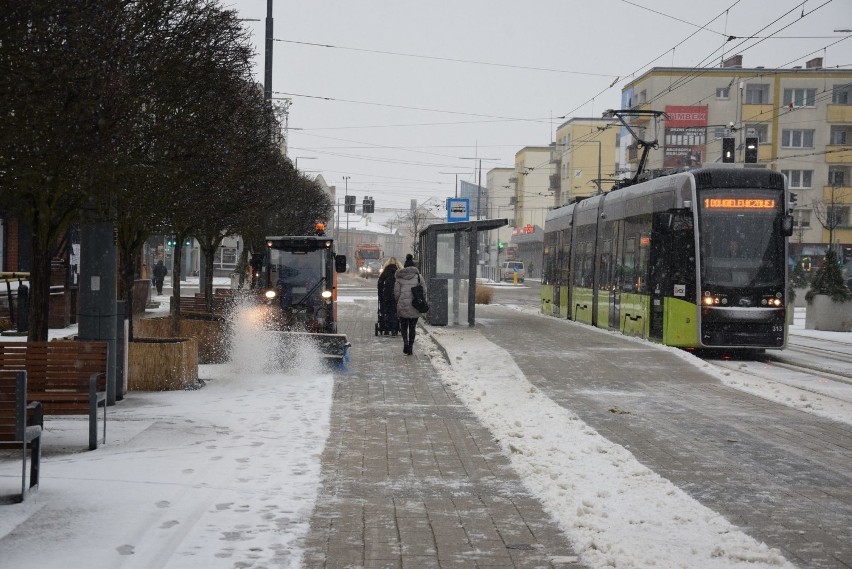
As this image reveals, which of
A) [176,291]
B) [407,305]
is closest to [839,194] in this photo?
[407,305]

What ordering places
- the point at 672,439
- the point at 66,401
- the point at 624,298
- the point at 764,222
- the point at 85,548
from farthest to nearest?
the point at 624,298
the point at 764,222
the point at 672,439
the point at 66,401
the point at 85,548

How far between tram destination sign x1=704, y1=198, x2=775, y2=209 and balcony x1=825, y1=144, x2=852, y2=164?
168 ft

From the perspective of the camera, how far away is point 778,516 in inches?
266

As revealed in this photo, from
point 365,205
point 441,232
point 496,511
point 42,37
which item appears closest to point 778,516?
point 496,511

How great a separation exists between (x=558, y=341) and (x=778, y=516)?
13.8 m

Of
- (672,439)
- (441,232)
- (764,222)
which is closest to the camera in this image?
(672,439)

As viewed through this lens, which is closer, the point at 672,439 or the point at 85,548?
the point at 85,548

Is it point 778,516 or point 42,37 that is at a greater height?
point 42,37

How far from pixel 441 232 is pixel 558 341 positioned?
529cm

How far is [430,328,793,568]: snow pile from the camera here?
5.73 meters

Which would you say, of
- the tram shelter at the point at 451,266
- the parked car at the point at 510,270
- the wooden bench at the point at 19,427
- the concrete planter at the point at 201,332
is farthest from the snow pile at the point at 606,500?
the parked car at the point at 510,270

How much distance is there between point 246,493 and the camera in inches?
280

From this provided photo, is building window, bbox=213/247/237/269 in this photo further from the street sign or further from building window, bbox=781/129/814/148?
the street sign

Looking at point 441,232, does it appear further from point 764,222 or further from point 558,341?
point 764,222
